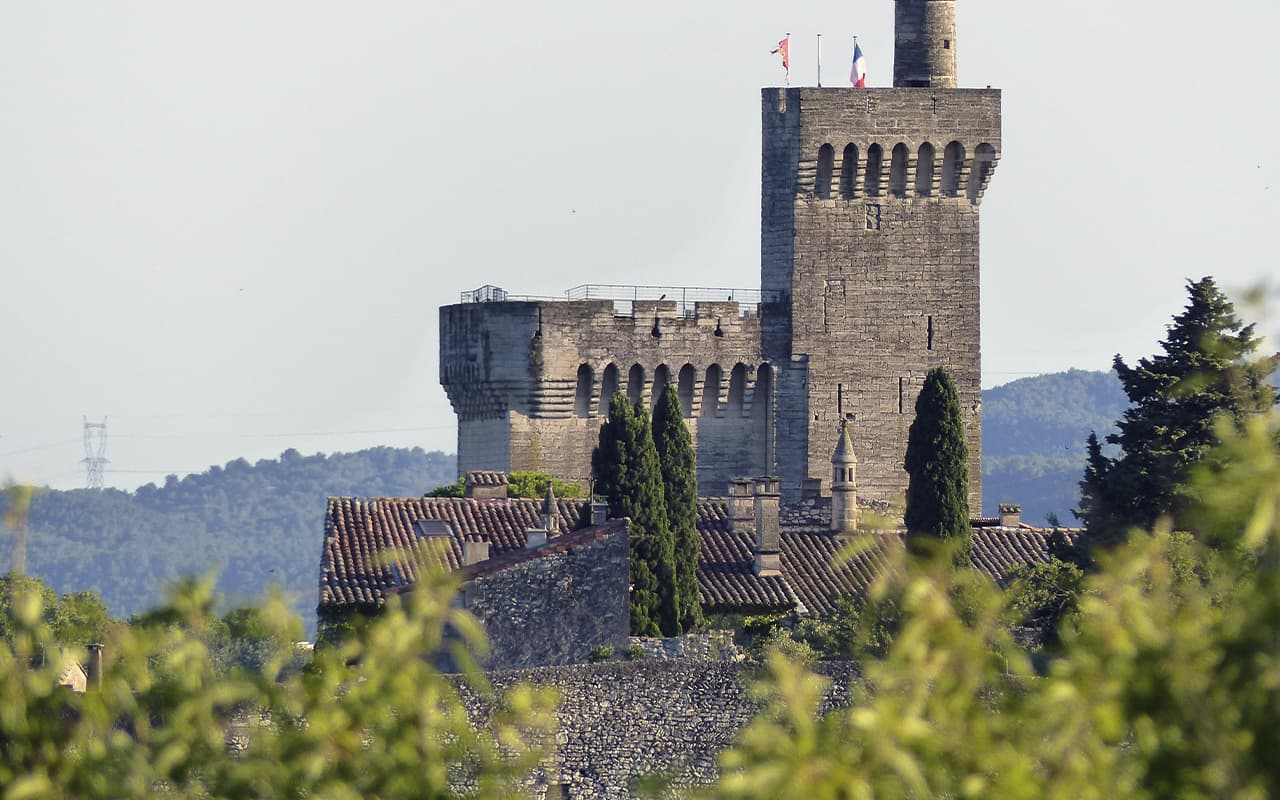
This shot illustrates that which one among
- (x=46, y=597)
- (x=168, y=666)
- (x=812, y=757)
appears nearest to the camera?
(x=812, y=757)

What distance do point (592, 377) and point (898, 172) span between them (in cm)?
842

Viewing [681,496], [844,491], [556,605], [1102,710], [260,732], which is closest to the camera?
[1102,710]

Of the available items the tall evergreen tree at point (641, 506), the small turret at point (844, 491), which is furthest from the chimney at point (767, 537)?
the small turret at point (844, 491)

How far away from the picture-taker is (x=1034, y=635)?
40.6m

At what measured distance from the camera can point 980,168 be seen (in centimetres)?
6900

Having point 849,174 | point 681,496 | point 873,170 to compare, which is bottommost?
point 681,496

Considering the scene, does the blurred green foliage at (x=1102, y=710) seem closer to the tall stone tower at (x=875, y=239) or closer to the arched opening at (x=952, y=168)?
the tall stone tower at (x=875, y=239)

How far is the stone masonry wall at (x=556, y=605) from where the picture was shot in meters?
38.8

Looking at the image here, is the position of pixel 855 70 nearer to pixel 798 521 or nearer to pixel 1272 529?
pixel 798 521

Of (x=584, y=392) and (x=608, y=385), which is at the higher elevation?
(x=608, y=385)

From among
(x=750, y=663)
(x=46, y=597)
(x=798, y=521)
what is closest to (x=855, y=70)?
(x=798, y=521)

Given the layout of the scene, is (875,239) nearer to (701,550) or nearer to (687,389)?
(687,389)

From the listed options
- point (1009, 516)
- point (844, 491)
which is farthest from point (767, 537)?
point (1009, 516)

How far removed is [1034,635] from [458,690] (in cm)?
1309
